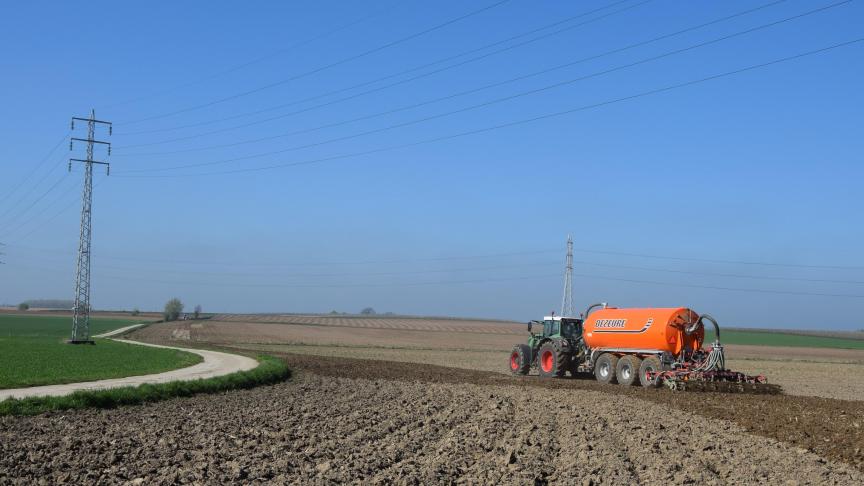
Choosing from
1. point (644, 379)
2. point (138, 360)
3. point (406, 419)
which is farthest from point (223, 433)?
point (138, 360)

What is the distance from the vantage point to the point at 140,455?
12477mm

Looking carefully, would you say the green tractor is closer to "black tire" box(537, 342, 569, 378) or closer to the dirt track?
"black tire" box(537, 342, 569, 378)

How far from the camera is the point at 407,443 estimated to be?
14.1 m

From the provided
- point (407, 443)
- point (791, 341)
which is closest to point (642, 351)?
point (407, 443)

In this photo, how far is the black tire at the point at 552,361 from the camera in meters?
31.6

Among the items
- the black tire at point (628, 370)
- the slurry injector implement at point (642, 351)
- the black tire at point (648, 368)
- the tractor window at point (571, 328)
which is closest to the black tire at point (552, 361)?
the slurry injector implement at point (642, 351)

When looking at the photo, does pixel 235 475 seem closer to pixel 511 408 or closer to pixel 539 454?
pixel 539 454

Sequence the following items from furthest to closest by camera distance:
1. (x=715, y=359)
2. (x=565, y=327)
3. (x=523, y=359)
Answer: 1. (x=523, y=359)
2. (x=565, y=327)
3. (x=715, y=359)

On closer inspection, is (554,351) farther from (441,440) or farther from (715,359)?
(441,440)

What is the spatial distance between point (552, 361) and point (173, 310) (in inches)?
4715

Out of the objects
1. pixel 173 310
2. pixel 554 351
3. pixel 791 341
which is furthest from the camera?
pixel 173 310

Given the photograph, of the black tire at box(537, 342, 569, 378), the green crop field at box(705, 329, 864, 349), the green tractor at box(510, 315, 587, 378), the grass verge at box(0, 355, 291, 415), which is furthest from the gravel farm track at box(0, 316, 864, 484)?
the green crop field at box(705, 329, 864, 349)

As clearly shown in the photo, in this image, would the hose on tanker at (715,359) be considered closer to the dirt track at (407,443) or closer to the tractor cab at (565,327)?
the dirt track at (407,443)

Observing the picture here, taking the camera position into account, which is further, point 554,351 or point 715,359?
point 554,351
